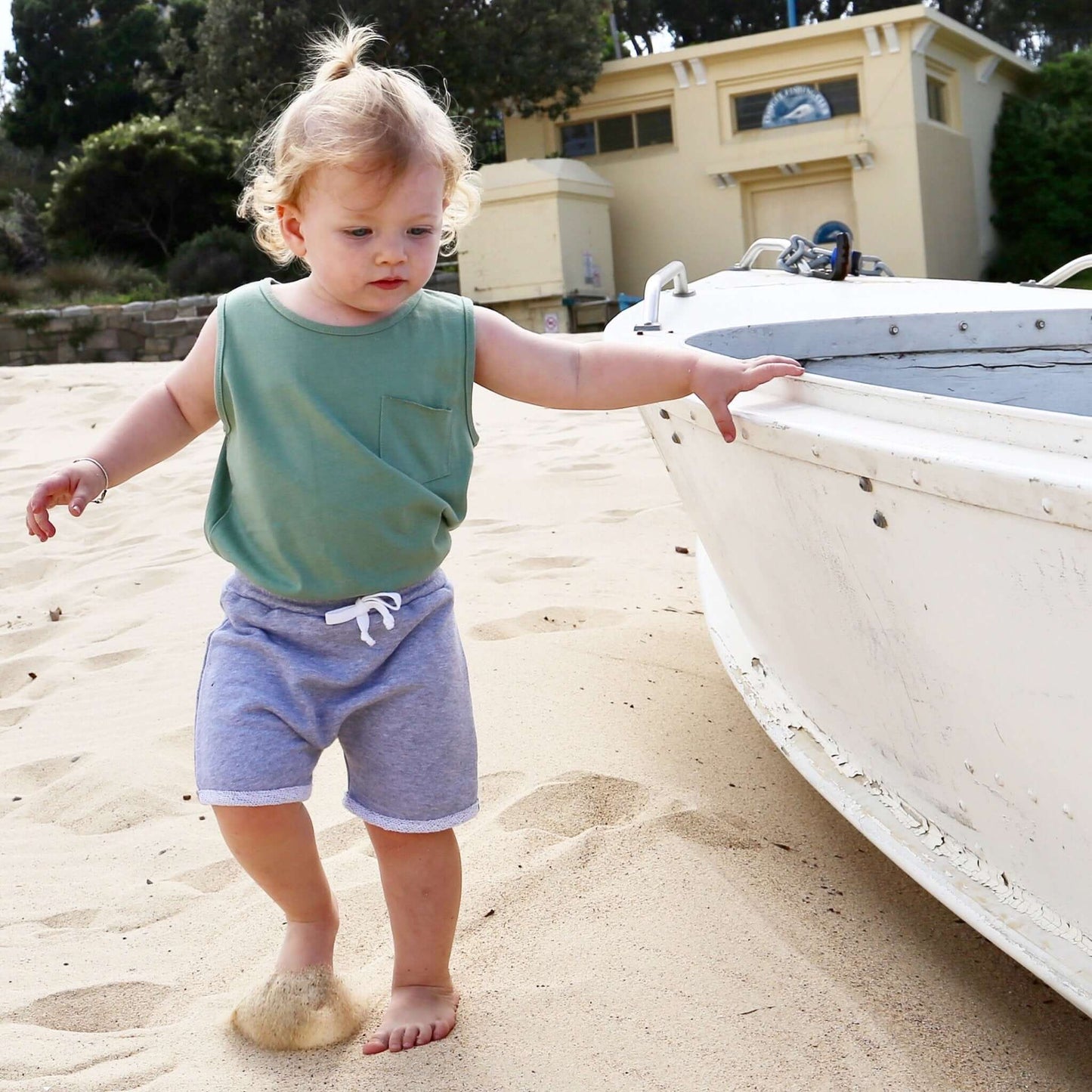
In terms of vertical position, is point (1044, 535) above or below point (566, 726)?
above

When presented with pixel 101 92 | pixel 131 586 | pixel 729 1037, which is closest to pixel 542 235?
pixel 101 92

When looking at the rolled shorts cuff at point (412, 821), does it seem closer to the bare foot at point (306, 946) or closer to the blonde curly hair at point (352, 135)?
the bare foot at point (306, 946)

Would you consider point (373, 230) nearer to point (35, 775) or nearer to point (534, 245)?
point (35, 775)

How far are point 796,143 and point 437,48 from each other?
5.24 m

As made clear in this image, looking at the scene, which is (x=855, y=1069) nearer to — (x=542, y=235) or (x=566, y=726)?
(x=566, y=726)

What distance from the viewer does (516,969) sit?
1.89 meters

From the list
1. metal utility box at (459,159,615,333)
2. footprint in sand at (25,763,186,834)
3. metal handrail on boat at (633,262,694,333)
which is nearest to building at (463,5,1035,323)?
metal utility box at (459,159,615,333)

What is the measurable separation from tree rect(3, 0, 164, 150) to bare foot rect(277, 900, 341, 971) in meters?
22.7

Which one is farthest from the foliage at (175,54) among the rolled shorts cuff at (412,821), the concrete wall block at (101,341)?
the rolled shorts cuff at (412,821)

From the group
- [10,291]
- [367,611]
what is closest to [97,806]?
[367,611]

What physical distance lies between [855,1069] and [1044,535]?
29.9 inches

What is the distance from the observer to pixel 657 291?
108 inches

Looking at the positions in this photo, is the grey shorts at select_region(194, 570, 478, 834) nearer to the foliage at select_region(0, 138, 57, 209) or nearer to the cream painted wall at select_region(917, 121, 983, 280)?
the cream painted wall at select_region(917, 121, 983, 280)

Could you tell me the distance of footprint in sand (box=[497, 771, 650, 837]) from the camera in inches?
90.4
